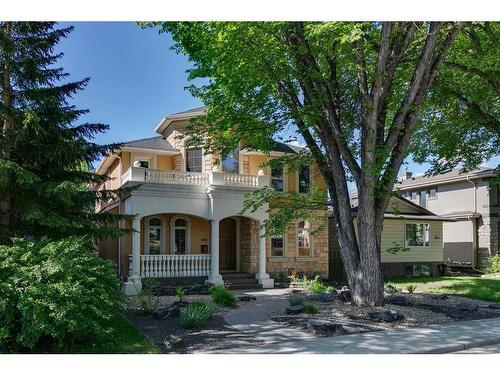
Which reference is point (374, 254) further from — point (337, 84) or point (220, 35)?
point (220, 35)

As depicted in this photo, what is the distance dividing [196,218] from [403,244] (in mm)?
9483

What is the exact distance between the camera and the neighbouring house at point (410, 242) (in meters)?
19.2

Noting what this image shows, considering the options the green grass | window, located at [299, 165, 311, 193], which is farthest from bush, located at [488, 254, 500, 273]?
the green grass

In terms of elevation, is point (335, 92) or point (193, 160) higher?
point (335, 92)

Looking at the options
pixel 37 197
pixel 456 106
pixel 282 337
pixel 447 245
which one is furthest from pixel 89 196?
pixel 447 245

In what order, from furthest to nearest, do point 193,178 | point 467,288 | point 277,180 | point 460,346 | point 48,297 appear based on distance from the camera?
point 277,180 → point 193,178 → point 467,288 → point 460,346 → point 48,297

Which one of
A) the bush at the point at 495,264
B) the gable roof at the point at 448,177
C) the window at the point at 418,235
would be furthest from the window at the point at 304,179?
the bush at the point at 495,264

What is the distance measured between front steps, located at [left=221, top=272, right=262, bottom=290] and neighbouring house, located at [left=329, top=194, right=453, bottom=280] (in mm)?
4355

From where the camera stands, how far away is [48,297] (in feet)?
19.4

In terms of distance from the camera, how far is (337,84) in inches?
407

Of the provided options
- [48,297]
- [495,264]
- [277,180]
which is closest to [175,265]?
[277,180]

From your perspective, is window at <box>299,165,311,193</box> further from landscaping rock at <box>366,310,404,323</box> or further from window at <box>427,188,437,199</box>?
window at <box>427,188,437,199</box>

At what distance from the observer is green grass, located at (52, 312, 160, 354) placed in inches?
249

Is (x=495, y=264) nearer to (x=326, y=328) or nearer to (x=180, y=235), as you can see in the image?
(x=180, y=235)
